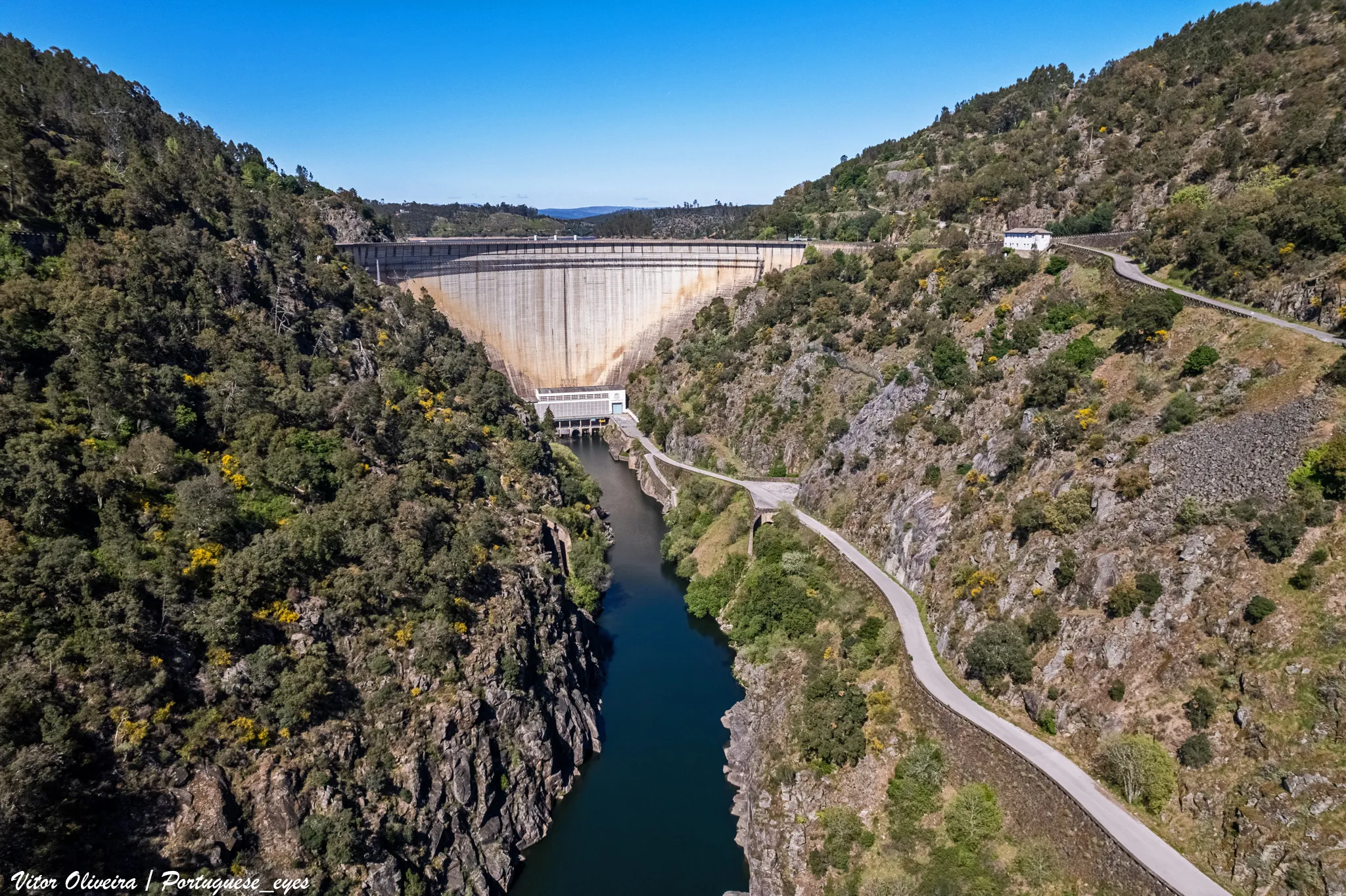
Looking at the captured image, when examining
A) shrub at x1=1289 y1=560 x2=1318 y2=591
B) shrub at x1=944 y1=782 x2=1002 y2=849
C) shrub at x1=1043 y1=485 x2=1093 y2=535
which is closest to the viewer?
shrub at x1=1289 y1=560 x2=1318 y2=591

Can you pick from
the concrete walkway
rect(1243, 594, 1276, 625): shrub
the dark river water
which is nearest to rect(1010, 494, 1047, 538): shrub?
the concrete walkway

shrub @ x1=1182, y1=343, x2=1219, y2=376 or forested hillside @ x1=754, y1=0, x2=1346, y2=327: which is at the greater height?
forested hillside @ x1=754, y1=0, x2=1346, y2=327

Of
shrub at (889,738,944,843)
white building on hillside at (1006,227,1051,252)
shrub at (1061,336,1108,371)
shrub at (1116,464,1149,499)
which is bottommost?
shrub at (889,738,944,843)

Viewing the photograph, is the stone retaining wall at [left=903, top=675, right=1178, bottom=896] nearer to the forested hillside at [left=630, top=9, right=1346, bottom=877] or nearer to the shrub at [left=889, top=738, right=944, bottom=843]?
the shrub at [left=889, top=738, right=944, bottom=843]

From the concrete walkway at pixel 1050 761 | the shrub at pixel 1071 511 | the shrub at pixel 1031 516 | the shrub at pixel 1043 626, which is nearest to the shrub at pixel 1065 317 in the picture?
the shrub at pixel 1031 516

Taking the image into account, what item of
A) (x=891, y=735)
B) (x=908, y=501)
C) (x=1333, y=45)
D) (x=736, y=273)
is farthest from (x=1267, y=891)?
(x=736, y=273)

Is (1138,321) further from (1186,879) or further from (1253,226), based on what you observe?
(1186,879)
